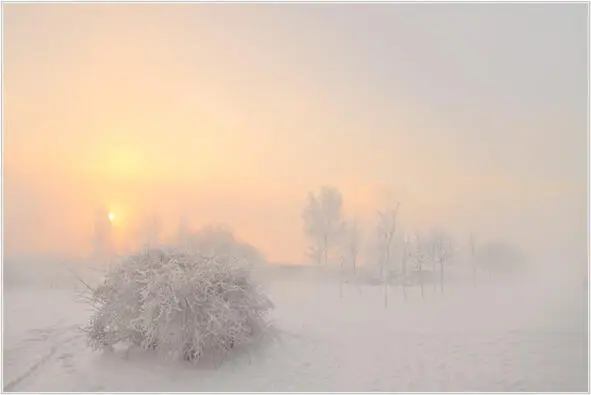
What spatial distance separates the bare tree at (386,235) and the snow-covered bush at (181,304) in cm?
101

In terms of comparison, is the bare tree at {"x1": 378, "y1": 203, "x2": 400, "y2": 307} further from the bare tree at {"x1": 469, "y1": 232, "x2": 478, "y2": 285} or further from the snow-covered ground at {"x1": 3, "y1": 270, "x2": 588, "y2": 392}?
the bare tree at {"x1": 469, "y1": 232, "x2": 478, "y2": 285}

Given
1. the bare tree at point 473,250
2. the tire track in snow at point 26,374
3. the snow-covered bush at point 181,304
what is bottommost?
the tire track in snow at point 26,374

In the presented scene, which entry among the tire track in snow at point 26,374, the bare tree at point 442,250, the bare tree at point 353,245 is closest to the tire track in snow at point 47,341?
the tire track in snow at point 26,374

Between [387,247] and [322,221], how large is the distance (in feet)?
1.93

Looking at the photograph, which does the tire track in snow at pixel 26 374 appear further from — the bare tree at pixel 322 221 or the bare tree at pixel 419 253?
the bare tree at pixel 419 253

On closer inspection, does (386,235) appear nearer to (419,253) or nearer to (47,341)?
(419,253)

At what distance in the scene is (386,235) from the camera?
205 inches

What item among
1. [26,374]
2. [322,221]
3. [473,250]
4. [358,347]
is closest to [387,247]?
[322,221]

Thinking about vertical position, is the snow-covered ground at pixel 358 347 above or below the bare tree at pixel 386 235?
below

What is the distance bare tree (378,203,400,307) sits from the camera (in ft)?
17.0

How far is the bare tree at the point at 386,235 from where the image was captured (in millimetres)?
5188

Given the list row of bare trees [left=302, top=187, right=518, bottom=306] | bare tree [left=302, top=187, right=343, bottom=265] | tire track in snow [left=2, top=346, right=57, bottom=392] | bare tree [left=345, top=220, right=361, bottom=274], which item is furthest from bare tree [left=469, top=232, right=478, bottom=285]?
tire track in snow [left=2, top=346, right=57, bottom=392]

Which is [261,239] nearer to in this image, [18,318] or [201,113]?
[201,113]

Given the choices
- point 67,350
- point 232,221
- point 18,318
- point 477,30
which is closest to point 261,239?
point 232,221
